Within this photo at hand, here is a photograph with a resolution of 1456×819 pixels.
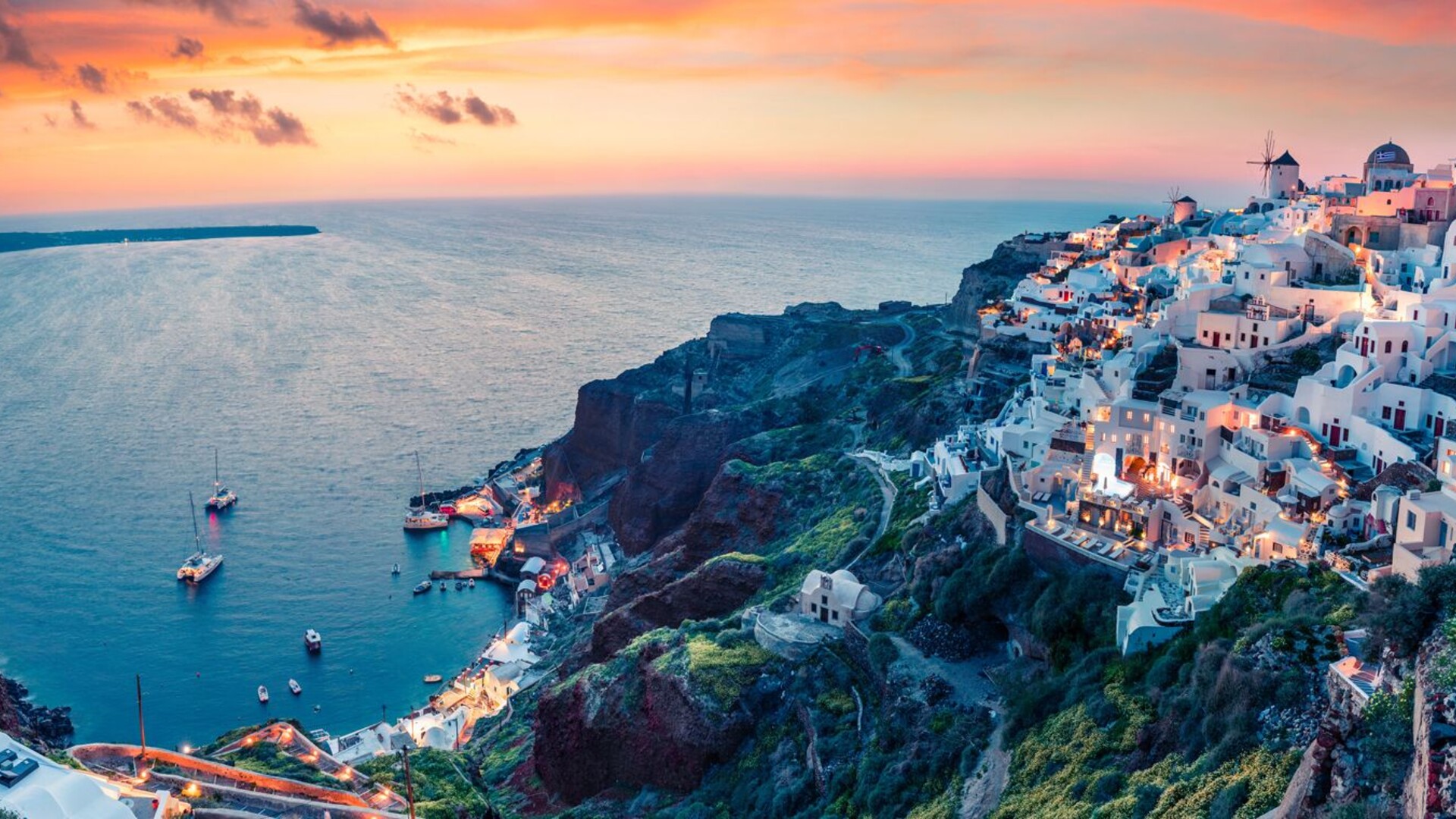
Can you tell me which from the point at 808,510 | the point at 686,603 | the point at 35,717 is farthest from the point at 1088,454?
the point at 35,717

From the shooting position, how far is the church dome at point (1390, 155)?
45125mm

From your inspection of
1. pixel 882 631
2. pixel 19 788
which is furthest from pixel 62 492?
pixel 882 631

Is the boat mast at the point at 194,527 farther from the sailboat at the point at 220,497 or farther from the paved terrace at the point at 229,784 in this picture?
the paved terrace at the point at 229,784

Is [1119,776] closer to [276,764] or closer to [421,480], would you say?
[276,764]

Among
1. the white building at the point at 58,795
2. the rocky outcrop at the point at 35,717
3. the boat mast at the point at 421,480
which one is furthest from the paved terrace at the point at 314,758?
the boat mast at the point at 421,480

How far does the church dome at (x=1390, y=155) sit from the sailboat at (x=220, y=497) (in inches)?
2558

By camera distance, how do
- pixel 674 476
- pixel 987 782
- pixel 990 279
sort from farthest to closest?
pixel 990 279
pixel 674 476
pixel 987 782

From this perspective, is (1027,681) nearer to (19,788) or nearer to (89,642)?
(19,788)

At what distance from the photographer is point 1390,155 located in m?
45.2

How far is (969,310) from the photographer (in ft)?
224

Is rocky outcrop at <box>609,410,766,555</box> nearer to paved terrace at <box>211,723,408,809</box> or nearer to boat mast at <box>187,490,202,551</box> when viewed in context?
boat mast at <box>187,490,202,551</box>

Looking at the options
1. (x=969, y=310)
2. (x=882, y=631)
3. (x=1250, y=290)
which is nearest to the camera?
(x=882, y=631)

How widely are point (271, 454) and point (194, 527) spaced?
1517 cm

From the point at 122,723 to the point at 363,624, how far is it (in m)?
11.6
